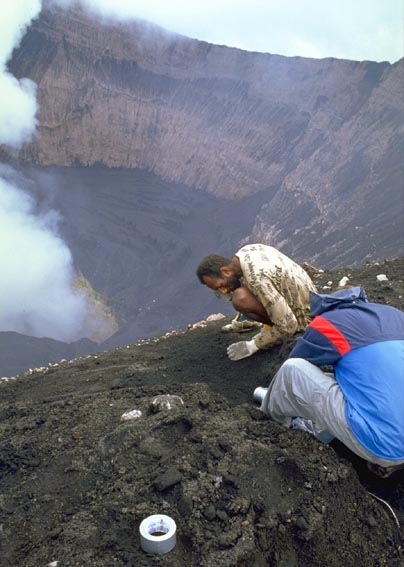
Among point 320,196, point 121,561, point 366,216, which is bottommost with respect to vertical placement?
point 121,561

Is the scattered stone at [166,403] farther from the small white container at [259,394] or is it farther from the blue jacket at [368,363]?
the blue jacket at [368,363]

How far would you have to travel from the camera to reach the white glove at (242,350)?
4.58 metres

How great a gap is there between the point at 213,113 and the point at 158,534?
30.9m

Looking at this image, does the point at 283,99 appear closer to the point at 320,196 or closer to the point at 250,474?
the point at 320,196

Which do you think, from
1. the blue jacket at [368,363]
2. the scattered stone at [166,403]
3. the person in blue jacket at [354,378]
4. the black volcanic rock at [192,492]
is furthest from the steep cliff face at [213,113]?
the blue jacket at [368,363]

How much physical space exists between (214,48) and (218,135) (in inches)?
219

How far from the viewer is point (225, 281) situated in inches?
165

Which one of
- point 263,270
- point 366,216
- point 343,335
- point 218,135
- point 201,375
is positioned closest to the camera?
point 343,335

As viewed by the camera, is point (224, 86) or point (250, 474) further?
point (224, 86)

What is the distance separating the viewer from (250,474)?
8.70ft

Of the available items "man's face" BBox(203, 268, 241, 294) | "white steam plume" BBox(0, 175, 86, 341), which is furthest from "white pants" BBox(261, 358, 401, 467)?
"white steam plume" BBox(0, 175, 86, 341)

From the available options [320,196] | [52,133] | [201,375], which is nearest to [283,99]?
[320,196]

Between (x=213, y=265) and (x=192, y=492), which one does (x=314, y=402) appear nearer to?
(x=192, y=492)

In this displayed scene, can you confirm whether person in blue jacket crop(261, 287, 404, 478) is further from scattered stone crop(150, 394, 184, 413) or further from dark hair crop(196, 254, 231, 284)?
dark hair crop(196, 254, 231, 284)
